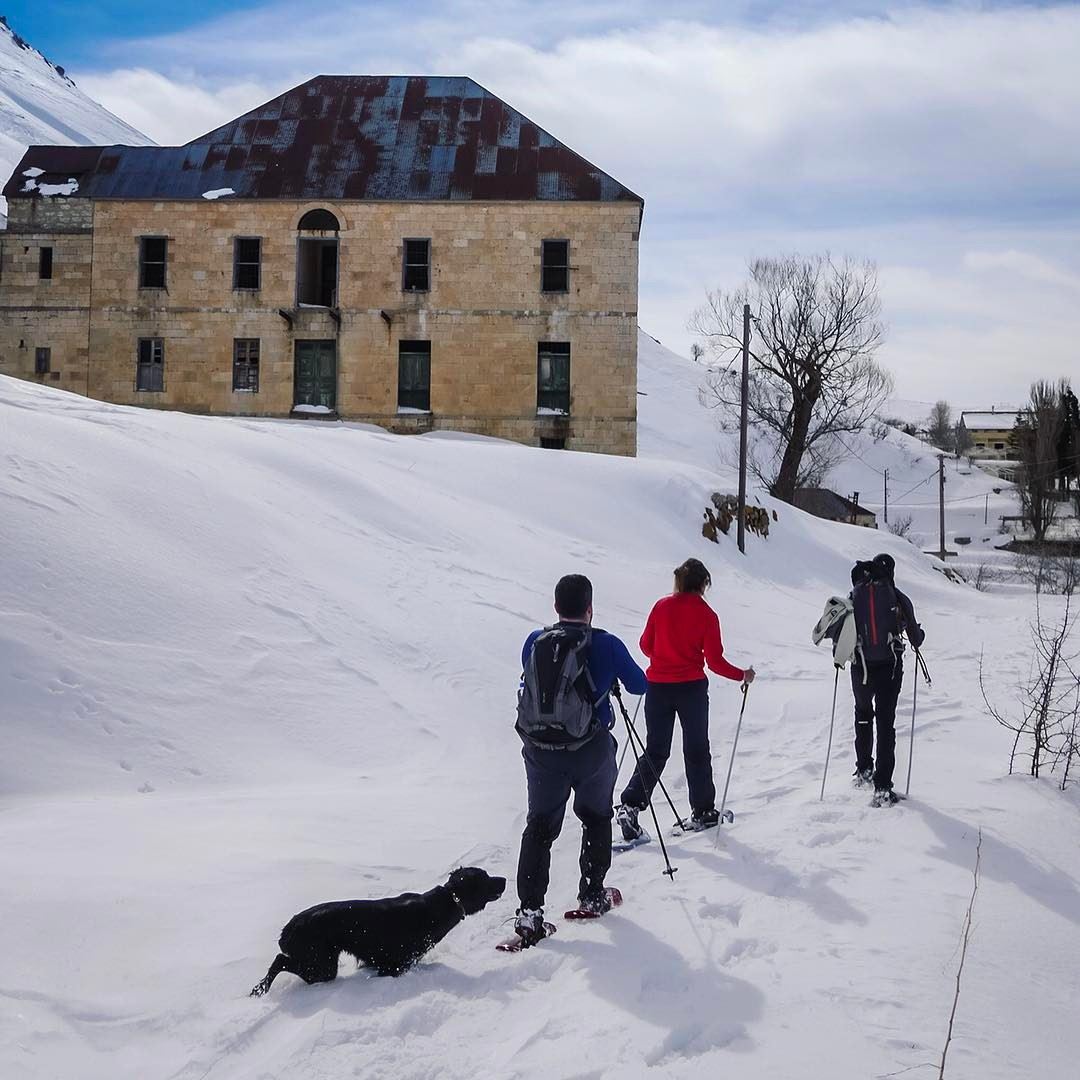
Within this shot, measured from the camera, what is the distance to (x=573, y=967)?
4680 mm

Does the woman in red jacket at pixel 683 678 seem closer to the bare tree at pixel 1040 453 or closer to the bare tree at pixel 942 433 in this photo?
the bare tree at pixel 1040 453

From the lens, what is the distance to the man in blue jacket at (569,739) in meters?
5.07

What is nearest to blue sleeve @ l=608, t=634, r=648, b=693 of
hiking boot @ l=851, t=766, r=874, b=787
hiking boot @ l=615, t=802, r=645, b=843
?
hiking boot @ l=615, t=802, r=645, b=843

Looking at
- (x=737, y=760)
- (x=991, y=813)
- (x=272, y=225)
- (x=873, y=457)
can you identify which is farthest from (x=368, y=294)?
(x=873, y=457)

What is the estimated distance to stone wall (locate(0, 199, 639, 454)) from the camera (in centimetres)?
2964

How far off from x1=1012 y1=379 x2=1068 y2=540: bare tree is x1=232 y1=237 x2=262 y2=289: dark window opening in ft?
140

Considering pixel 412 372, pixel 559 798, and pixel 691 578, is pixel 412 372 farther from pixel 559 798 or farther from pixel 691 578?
pixel 559 798

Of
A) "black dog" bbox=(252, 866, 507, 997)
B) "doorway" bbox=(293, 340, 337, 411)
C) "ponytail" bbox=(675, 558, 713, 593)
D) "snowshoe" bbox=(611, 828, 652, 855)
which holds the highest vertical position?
"doorway" bbox=(293, 340, 337, 411)

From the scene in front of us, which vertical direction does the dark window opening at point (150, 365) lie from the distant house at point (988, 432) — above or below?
below

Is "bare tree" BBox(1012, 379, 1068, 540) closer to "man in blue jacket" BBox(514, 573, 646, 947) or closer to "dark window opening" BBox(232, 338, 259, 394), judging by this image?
"dark window opening" BBox(232, 338, 259, 394)

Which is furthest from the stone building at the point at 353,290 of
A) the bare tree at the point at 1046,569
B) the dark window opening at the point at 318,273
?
the bare tree at the point at 1046,569

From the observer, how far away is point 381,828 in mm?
6715

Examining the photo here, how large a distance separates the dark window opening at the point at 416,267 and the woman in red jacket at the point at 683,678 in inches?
970

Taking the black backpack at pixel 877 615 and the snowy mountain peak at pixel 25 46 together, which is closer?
the black backpack at pixel 877 615
